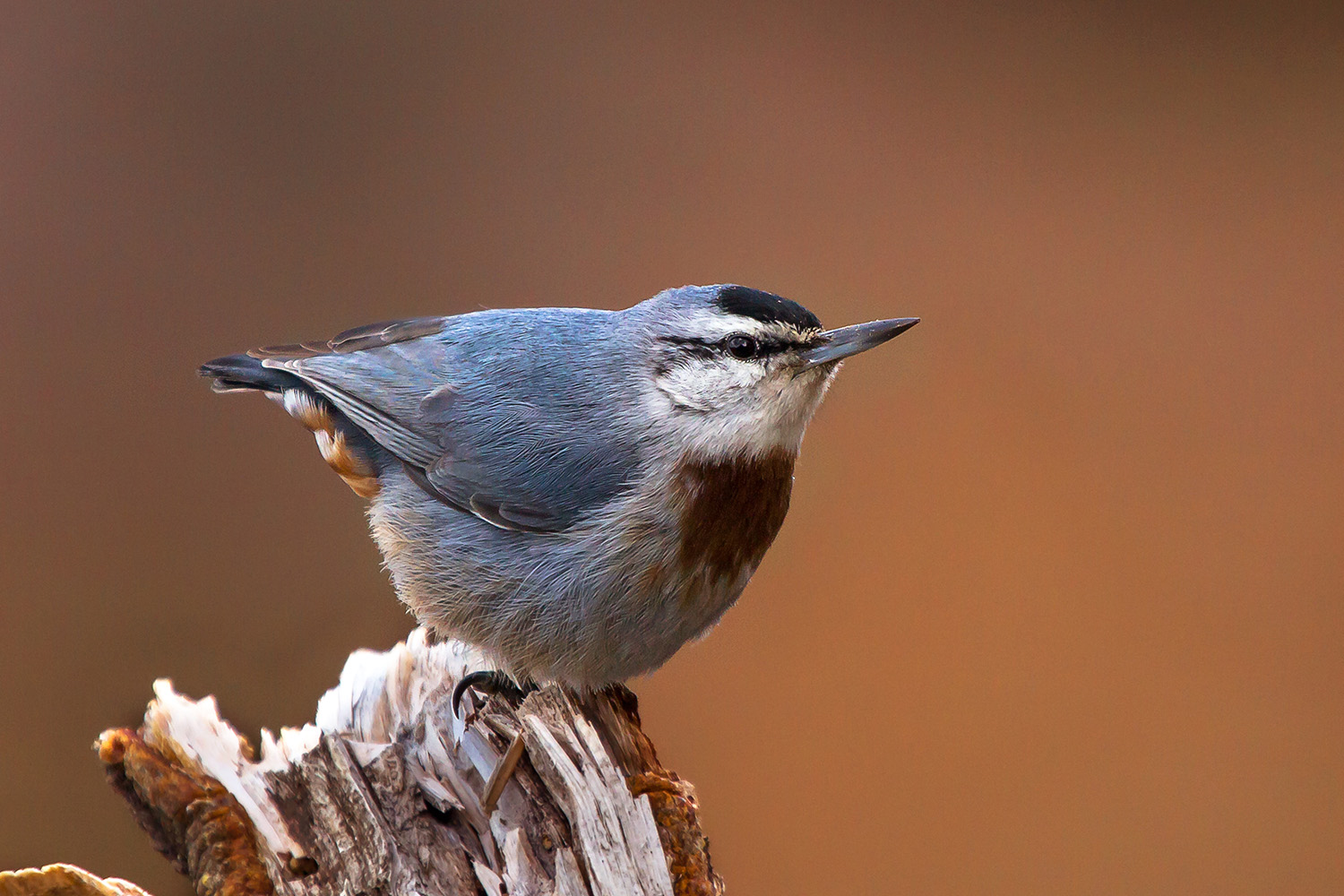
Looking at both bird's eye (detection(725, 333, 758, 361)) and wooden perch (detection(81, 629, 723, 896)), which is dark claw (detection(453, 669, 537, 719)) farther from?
bird's eye (detection(725, 333, 758, 361))

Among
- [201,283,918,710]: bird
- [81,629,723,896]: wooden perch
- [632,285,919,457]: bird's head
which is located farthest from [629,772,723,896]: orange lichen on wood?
[632,285,919,457]: bird's head

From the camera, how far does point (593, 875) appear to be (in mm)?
1432

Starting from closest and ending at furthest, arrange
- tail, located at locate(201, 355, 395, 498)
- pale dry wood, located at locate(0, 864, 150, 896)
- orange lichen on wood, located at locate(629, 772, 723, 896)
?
pale dry wood, located at locate(0, 864, 150, 896)
orange lichen on wood, located at locate(629, 772, 723, 896)
tail, located at locate(201, 355, 395, 498)

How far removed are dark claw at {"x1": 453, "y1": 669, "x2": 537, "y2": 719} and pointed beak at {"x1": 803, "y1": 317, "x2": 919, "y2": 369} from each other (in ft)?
2.35

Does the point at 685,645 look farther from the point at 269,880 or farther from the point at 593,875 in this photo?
the point at 269,880

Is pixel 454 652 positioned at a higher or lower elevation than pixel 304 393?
lower

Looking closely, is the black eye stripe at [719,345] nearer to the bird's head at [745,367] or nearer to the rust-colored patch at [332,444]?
the bird's head at [745,367]

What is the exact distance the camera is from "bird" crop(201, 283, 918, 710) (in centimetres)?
151

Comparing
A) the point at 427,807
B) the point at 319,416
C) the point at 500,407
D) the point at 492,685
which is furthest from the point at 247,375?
the point at 427,807

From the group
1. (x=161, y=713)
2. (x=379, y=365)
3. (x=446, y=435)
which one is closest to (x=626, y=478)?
(x=446, y=435)

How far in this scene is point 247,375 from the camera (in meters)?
1.83

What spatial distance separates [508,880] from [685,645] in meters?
0.44

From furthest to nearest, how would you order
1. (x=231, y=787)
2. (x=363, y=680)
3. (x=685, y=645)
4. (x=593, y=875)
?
(x=363, y=680) → (x=685, y=645) → (x=231, y=787) → (x=593, y=875)

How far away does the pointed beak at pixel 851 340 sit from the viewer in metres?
1.47
